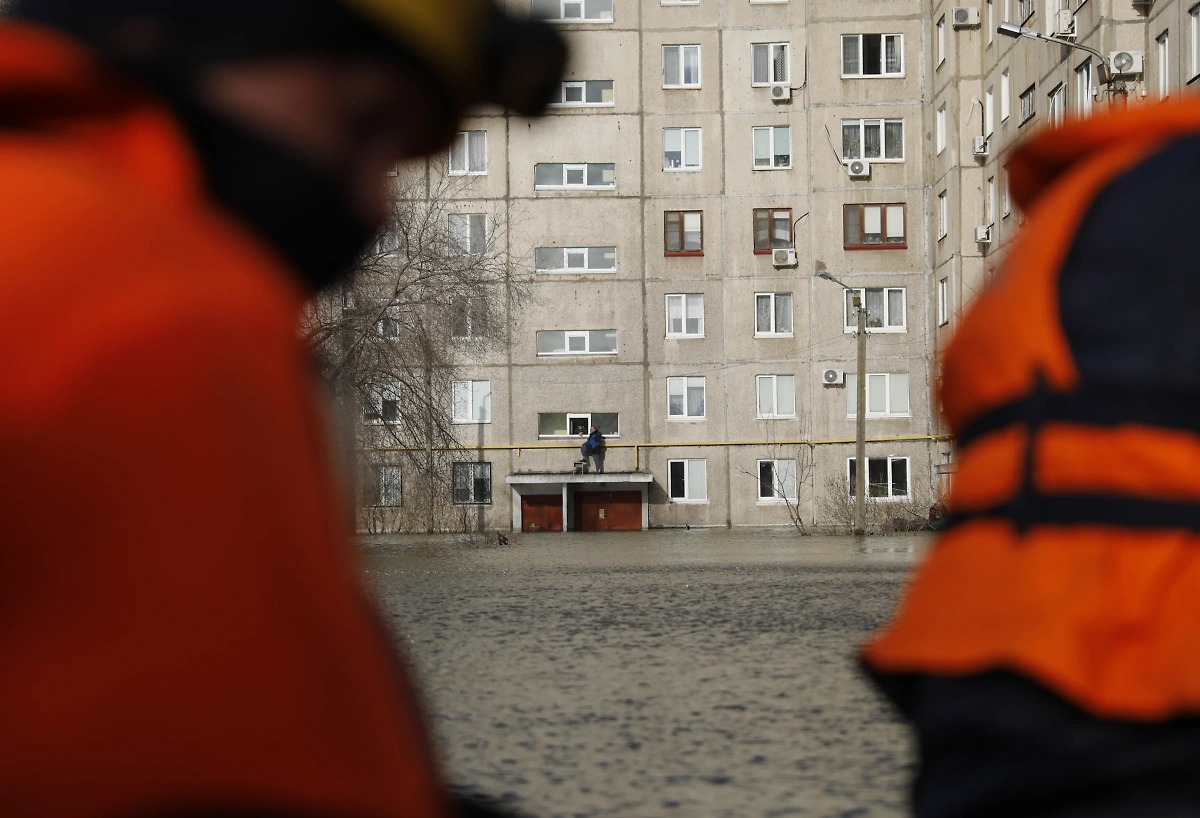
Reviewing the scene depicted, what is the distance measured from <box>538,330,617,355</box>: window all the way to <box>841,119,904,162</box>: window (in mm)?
8796

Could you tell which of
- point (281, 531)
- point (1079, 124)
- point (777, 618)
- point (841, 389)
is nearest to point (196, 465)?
point (281, 531)

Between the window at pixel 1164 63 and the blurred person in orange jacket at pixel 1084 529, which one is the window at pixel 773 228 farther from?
the blurred person in orange jacket at pixel 1084 529

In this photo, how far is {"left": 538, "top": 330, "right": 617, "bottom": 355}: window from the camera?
4850 cm

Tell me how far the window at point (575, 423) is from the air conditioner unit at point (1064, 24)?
19101mm

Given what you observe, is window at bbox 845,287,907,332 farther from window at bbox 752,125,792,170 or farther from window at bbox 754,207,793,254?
window at bbox 752,125,792,170

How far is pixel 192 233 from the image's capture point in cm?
58

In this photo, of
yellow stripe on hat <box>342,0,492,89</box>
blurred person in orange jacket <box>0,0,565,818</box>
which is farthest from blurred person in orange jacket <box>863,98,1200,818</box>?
blurred person in orange jacket <box>0,0,565,818</box>

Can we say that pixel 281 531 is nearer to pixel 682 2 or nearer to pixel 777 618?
pixel 777 618

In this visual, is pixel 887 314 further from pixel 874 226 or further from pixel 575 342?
pixel 575 342

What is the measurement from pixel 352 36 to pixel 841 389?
1886 inches

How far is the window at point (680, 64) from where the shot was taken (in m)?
49.1

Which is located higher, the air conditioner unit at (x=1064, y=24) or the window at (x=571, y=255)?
the air conditioner unit at (x=1064, y=24)

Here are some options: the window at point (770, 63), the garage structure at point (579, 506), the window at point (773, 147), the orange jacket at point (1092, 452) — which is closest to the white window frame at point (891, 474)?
the garage structure at point (579, 506)

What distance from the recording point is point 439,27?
78 cm
